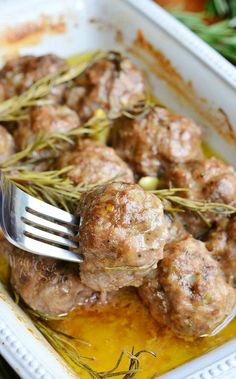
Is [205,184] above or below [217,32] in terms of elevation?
below

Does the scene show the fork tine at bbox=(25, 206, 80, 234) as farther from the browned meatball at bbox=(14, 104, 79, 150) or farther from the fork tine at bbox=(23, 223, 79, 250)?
the browned meatball at bbox=(14, 104, 79, 150)

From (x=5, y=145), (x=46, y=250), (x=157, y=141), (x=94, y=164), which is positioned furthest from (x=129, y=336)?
(x=5, y=145)

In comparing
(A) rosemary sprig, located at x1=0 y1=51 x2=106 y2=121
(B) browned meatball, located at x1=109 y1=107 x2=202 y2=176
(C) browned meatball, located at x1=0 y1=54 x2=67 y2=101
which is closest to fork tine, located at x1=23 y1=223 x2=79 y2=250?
(B) browned meatball, located at x1=109 y1=107 x2=202 y2=176

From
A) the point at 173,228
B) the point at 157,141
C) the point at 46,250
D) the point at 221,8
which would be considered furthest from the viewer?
the point at 221,8

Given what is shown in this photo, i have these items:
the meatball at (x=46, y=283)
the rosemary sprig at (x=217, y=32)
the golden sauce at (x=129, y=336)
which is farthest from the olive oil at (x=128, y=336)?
the rosemary sprig at (x=217, y=32)

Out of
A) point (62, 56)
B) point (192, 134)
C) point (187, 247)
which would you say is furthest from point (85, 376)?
point (62, 56)

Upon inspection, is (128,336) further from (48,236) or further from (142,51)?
(142,51)

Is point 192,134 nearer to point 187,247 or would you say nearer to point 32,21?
point 187,247
